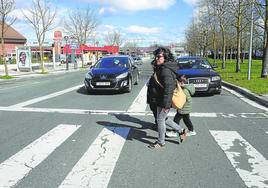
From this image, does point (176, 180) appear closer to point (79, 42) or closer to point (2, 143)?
point (2, 143)

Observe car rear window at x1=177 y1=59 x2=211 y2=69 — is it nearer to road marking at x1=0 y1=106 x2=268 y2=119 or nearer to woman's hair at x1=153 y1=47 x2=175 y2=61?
road marking at x1=0 y1=106 x2=268 y2=119

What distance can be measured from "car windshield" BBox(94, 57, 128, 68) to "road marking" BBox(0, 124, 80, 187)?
7.92 meters

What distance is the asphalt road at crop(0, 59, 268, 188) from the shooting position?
444 centimetres

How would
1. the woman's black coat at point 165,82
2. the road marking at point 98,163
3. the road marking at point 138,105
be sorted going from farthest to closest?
the road marking at point 138,105 → the woman's black coat at point 165,82 → the road marking at point 98,163

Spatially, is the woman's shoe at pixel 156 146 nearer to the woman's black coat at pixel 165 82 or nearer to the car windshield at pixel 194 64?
the woman's black coat at pixel 165 82

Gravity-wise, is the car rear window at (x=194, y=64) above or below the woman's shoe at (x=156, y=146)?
above

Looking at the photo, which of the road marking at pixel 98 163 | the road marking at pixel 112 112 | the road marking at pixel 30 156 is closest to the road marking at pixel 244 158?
the road marking at pixel 98 163

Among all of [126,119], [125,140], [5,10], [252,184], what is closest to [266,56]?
[126,119]

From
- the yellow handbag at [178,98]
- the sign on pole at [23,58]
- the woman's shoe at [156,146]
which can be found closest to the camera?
the woman's shoe at [156,146]

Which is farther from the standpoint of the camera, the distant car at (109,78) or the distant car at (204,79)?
the distant car at (109,78)

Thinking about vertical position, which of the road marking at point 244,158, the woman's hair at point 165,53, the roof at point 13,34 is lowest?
the road marking at point 244,158

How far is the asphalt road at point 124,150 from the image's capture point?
14.6 ft

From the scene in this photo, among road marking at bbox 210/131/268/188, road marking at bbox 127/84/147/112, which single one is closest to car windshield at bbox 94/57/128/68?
road marking at bbox 127/84/147/112

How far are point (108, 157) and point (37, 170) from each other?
1106 millimetres
